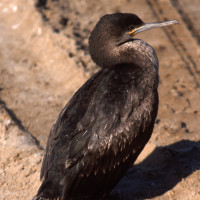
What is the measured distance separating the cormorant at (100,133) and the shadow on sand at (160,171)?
49 cm

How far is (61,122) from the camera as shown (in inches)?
168

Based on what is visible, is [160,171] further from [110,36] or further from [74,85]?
[74,85]

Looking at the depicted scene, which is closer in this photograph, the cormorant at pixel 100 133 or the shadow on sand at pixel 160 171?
the cormorant at pixel 100 133

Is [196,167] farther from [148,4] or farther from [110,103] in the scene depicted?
[148,4]

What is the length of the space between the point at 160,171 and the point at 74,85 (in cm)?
231

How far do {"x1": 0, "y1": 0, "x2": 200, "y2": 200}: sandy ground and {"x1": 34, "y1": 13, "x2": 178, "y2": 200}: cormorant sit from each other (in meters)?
0.64

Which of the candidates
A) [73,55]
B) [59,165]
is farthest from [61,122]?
→ [73,55]

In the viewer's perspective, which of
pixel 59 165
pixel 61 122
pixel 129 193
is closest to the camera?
pixel 59 165

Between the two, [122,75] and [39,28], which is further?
[39,28]

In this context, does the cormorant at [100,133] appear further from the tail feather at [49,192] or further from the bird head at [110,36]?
the bird head at [110,36]

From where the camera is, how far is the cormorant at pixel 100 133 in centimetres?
396

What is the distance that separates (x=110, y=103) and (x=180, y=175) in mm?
1261

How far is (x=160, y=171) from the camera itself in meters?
4.94

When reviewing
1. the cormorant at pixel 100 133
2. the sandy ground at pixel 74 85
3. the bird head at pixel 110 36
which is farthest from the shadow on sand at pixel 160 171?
the bird head at pixel 110 36
